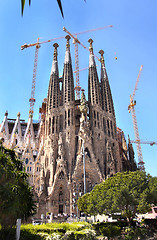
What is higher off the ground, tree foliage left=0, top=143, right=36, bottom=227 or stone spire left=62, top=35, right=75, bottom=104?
stone spire left=62, top=35, right=75, bottom=104

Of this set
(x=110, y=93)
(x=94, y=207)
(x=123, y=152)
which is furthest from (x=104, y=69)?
(x=94, y=207)

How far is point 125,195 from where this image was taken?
20.6 m

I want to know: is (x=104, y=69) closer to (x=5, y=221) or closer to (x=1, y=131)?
(x=1, y=131)

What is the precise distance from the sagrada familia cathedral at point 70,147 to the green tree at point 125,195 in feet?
53.6

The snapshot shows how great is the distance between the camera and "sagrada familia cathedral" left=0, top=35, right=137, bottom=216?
4350 centimetres

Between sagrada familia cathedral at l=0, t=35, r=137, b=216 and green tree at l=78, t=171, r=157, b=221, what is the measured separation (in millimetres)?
16337

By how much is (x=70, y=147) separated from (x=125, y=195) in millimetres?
28635

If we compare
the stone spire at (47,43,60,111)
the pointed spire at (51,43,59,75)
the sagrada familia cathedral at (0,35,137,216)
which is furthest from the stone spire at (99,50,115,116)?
the pointed spire at (51,43,59,75)

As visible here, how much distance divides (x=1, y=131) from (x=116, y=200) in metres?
49.9

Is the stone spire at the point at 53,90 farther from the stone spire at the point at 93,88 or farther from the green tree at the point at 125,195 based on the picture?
the green tree at the point at 125,195

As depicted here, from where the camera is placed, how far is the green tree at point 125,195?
67.0 feet

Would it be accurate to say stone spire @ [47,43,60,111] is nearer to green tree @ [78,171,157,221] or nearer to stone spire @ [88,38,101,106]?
stone spire @ [88,38,101,106]

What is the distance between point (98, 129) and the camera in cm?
5309

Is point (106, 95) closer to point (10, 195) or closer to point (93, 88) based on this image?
point (93, 88)
